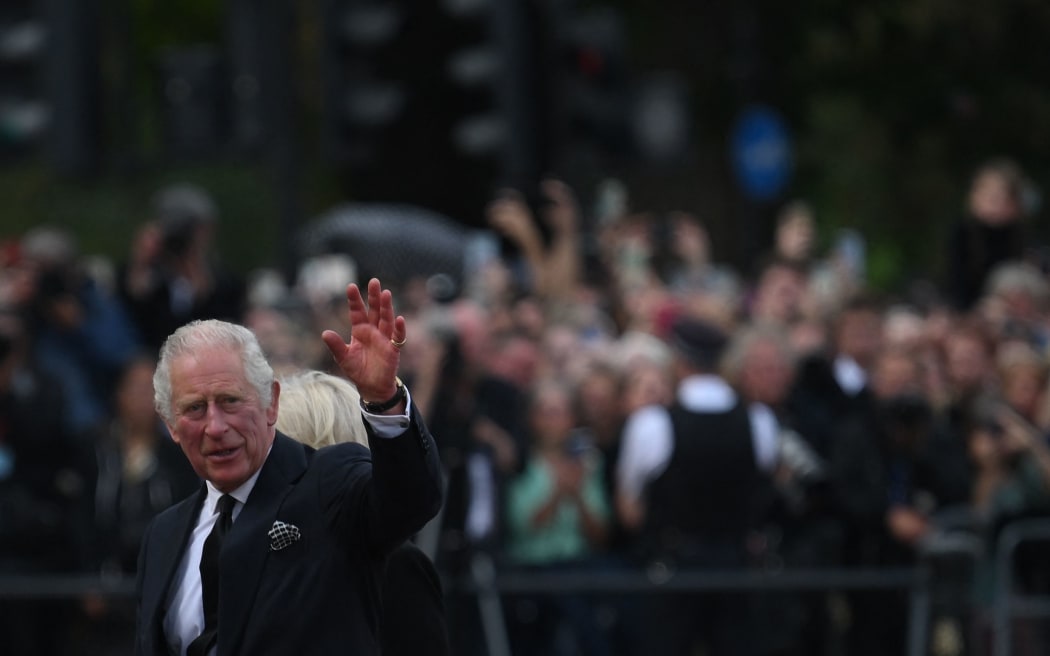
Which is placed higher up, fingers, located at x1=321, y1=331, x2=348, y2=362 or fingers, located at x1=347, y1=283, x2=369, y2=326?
fingers, located at x1=347, y1=283, x2=369, y2=326

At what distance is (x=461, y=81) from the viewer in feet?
41.1

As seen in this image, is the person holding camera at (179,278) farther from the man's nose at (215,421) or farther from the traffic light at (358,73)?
the man's nose at (215,421)

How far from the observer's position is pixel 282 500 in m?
5.62

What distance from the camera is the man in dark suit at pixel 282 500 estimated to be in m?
5.41

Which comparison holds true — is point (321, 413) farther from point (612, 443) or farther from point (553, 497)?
point (612, 443)

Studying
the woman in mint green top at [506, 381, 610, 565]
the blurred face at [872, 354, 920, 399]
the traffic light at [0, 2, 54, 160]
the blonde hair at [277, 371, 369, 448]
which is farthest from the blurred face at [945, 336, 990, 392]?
the blonde hair at [277, 371, 369, 448]

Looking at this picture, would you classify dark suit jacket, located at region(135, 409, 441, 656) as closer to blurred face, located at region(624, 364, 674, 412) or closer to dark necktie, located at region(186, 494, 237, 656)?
dark necktie, located at region(186, 494, 237, 656)

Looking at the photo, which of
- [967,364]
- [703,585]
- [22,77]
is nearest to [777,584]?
[703,585]

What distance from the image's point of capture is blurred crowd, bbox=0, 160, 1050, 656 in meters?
11.0

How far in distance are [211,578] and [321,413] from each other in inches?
30.8

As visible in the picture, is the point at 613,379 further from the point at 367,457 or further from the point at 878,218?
the point at 878,218

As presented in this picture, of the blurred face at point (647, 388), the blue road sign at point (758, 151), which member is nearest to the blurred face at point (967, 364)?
the blurred face at point (647, 388)

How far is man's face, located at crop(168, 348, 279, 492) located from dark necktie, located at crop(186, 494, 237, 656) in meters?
0.13

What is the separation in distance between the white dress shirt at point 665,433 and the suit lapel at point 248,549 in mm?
5816
